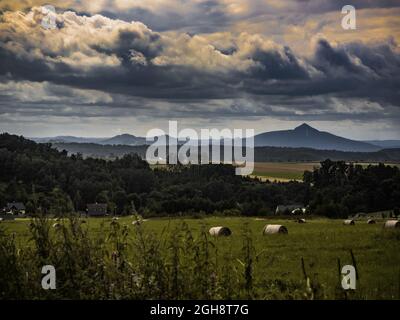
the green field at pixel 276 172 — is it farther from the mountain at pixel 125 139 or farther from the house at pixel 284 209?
the mountain at pixel 125 139

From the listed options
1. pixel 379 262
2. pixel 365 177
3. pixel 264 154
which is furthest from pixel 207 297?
pixel 264 154

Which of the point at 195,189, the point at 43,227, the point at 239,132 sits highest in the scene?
the point at 239,132

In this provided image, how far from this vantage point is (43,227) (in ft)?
29.1

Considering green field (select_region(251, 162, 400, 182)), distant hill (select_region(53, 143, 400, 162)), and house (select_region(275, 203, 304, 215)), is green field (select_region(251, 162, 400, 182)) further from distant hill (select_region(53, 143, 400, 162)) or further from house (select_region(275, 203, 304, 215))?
house (select_region(275, 203, 304, 215))

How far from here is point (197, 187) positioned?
82625mm

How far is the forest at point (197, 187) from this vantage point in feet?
210

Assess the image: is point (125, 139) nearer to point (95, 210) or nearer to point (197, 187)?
point (95, 210)

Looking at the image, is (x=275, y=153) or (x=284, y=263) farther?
(x=275, y=153)

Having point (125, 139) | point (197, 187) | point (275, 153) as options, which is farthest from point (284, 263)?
point (275, 153)

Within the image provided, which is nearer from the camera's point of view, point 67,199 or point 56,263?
point 56,263

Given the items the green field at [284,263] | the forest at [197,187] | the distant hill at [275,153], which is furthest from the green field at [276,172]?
the green field at [284,263]

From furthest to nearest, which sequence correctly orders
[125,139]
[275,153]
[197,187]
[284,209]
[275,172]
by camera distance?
[275,153] < [275,172] < [284,209] < [197,187] < [125,139]

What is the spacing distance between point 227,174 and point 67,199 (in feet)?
316
